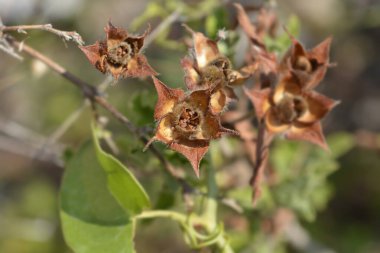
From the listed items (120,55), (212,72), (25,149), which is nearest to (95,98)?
(120,55)

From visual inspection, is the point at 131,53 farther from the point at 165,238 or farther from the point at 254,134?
the point at 165,238

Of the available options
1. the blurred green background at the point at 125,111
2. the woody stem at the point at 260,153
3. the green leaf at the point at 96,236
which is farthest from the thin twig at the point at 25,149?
the woody stem at the point at 260,153

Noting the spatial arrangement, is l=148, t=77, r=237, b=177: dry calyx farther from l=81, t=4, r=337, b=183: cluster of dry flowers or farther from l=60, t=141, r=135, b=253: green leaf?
l=60, t=141, r=135, b=253: green leaf

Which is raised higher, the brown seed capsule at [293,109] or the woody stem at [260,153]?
the brown seed capsule at [293,109]

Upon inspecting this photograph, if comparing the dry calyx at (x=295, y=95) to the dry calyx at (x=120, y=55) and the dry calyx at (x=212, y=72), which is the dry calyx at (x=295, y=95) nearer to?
the dry calyx at (x=212, y=72)

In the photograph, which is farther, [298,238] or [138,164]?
[298,238]

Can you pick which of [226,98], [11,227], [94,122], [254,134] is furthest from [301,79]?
[11,227]
